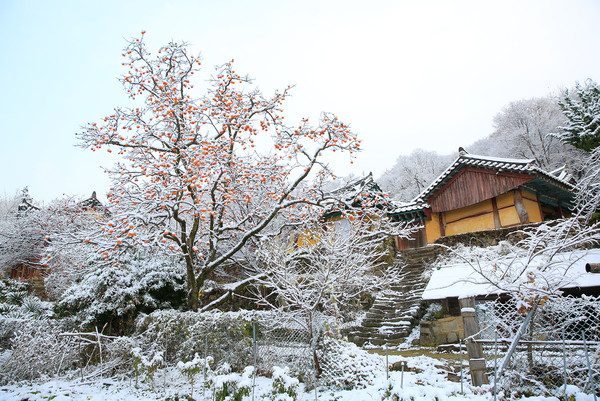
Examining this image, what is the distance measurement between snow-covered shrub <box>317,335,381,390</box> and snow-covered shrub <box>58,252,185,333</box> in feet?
20.6

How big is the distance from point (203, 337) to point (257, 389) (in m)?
1.84

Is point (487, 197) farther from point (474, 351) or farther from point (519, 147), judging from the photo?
point (519, 147)

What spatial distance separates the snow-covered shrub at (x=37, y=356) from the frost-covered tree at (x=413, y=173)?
97.7 feet

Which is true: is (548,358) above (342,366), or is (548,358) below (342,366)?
above

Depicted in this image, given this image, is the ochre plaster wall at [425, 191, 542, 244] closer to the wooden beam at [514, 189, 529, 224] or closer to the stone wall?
the wooden beam at [514, 189, 529, 224]

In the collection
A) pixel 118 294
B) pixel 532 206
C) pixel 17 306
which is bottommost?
pixel 17 306

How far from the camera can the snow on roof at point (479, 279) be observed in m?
5.20

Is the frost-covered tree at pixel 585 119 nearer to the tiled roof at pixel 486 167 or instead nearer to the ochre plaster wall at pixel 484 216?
the tiled roof at pixel 486 167

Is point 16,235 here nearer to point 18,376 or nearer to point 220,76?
point 18,376

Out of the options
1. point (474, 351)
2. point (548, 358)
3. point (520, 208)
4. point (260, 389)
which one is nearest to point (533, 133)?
A: point (520, 208)

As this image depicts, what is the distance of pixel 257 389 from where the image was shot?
6062mm

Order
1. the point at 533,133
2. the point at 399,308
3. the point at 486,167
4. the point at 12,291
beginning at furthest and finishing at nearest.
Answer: the point at 533,133 → the point at 12,291 → the point at 486,167 → the point at 399,308

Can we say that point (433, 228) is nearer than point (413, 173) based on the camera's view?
Yes

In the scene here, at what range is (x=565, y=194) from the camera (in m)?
14.6
